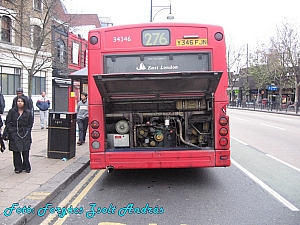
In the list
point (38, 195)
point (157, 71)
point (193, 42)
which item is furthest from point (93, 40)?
point (38, 195)

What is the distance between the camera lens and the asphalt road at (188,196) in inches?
186

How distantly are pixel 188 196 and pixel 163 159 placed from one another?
2.75 ft

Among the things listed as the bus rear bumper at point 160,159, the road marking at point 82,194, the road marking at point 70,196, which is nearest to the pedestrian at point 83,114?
the road marking at point 70,196

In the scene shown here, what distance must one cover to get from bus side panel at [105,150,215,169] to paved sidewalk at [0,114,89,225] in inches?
45.9

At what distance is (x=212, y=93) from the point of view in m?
6.27

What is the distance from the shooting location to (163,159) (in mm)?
6246

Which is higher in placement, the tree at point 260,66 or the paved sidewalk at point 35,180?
the tree at point 260,66

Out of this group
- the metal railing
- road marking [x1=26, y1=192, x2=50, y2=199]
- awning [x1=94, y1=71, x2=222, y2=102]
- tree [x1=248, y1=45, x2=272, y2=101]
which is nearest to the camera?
road marking [x1=26, y1=192, x2=50, y2=199]

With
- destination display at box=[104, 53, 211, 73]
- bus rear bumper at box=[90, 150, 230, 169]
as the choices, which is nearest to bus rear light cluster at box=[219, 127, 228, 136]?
bus rear bumper at box=[90, 150, 230, 169]

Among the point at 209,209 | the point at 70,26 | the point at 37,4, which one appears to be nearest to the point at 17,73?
the point at 37,4

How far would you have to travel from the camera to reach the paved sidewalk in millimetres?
4992

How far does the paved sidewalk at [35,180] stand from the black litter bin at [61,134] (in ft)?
0.65

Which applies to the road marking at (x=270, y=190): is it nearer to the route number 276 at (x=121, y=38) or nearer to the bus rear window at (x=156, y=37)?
→ the bus rear window at (x=156, y=37)

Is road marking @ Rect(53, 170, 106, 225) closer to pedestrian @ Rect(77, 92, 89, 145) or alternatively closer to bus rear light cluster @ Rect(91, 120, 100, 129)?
bus rear light cluster @ Rect(91, 120, 100, 129)
